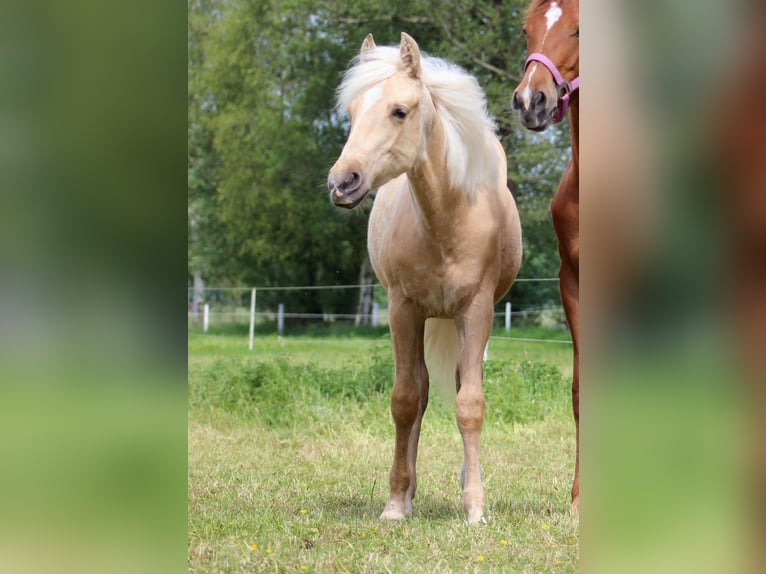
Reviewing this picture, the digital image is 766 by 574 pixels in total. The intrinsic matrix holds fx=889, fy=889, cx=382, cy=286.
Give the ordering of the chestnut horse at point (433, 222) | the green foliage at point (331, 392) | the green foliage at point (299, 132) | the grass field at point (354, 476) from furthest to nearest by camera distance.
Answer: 1. the green foliage at point (299, 132)
2. the green foliage at point (331, 392)
3. the chestnut horse at point (433, 222)
4. the grass field at point (354, 476)

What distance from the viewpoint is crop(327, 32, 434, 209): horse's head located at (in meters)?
3.52

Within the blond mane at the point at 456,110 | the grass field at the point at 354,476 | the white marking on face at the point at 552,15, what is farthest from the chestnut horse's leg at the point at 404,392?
the white marking on face at the point at 552,15

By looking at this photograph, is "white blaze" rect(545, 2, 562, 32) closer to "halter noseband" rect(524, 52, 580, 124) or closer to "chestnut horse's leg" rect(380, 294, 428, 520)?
"halter noseband" rect(524, 52, 580, 124)

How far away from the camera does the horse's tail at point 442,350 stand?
4.77 m

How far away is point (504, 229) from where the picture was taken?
4.32 meters

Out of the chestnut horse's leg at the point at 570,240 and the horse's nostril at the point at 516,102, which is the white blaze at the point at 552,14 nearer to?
the horse's nostril at the point at 516,102

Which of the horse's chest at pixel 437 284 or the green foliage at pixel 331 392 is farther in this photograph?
the green foliage at pixel 331 392

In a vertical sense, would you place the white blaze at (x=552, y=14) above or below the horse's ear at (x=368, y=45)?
above

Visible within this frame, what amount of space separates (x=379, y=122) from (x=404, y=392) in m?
1.29

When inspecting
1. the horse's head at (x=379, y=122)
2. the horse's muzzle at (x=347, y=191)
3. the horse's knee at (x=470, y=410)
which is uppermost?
the horse's head at (x=379, y=122)

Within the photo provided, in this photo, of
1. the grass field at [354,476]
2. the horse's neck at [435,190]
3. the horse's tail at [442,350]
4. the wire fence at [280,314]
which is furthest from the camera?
the wire fence at [280,314]
